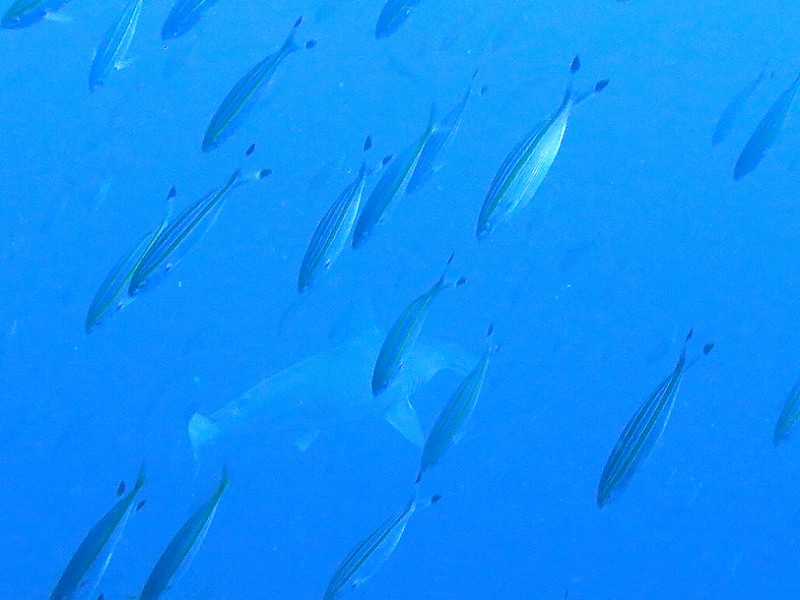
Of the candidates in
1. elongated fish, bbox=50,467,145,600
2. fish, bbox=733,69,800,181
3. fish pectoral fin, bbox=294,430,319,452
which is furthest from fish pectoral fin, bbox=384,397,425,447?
elongated fish, bbox=50,467,145,600

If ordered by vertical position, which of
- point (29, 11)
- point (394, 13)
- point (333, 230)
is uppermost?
point (29, 11)

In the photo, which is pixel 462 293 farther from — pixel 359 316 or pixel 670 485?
pixel 359 316

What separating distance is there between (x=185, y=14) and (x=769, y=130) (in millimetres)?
2090

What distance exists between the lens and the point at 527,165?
1981mm

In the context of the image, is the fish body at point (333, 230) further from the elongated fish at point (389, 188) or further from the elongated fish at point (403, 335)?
the elongated fish at point (403, 335)

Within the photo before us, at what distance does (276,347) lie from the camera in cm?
866

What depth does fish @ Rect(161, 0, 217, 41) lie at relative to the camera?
2553 mm

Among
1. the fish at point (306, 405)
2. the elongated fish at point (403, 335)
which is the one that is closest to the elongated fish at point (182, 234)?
the elongated fish at point (403, 335)

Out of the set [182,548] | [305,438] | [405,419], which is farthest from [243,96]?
[305,438]

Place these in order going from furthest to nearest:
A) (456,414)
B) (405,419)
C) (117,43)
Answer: (405,419) < (117,43) < (456,414)

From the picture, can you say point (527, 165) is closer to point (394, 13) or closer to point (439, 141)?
point (439, 141)

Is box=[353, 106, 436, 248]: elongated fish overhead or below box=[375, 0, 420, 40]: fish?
below

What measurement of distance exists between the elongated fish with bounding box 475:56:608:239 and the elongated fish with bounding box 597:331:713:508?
1.89 ft

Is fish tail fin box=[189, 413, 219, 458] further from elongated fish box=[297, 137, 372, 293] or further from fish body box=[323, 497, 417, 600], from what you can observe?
elongated fish box=[297, 137, 372, 293]
